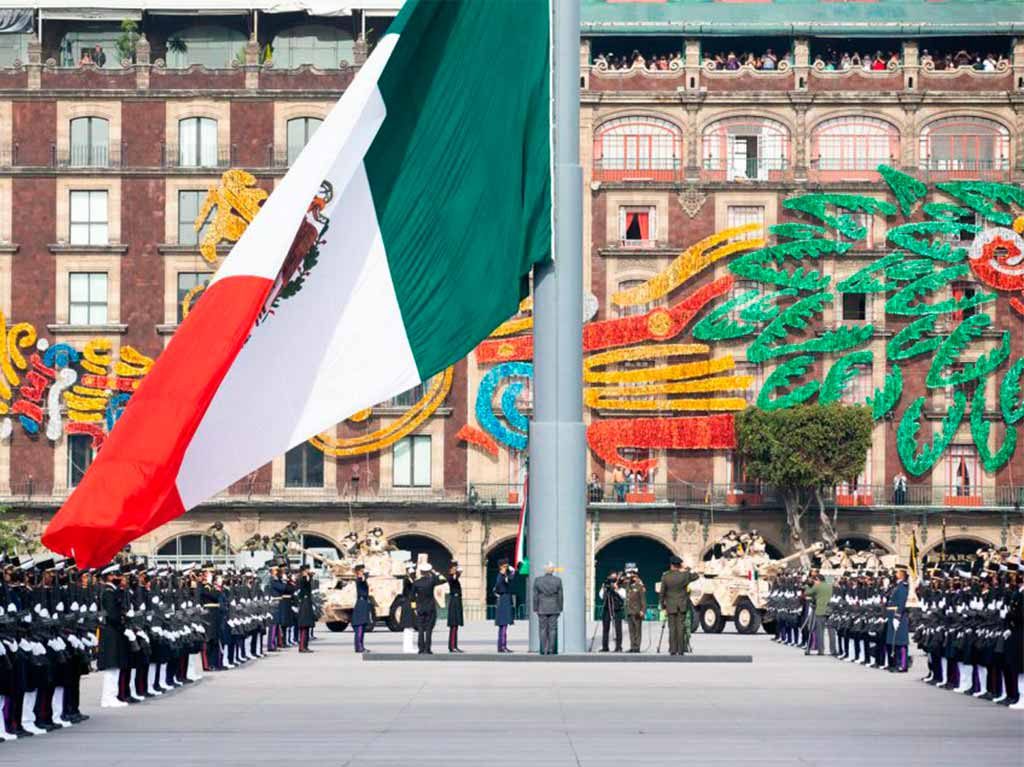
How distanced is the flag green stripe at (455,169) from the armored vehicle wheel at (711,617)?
27.0 metres

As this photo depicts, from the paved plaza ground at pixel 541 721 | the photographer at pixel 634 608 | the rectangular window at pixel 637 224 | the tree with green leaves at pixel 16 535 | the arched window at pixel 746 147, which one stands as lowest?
the paved plaza ground at pixel 541 721

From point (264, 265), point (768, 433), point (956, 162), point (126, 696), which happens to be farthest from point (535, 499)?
point (956, 162)

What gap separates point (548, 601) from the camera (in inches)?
1762

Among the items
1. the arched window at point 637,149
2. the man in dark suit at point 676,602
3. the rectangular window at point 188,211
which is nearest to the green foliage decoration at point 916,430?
the arched window at point 637,149

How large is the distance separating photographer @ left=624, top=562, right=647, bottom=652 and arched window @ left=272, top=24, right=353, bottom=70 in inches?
2060

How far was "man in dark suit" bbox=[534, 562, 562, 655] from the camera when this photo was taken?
1754 inches

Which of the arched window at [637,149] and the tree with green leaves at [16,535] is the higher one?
the arched window at [637,149]

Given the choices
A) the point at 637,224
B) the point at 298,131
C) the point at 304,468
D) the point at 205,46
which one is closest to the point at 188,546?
the point at 304,468

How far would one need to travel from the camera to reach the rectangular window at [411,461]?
315 feet

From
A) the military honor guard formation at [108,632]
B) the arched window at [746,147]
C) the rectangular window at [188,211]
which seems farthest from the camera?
the rectangular window at [188,211]

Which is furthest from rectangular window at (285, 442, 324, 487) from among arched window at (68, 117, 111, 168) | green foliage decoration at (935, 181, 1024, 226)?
green foliage decoration at (935, 181, 1024, 226)

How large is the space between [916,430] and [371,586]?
107 ft

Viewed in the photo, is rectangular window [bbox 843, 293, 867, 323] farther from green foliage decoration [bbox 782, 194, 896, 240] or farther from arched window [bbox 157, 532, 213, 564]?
arched window [bbox 157, 532, 213, 564]

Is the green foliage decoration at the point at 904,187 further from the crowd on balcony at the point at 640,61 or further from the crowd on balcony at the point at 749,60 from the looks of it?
the crowd on balcony at the point at 640,61
